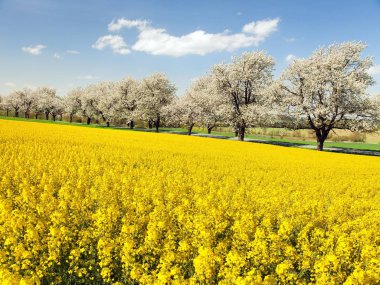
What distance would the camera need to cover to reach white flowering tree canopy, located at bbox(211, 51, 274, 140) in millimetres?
57531

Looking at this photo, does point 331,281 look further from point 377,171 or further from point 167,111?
point 167,111

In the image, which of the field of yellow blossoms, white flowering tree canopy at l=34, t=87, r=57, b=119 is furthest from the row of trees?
white flowering tree canopy at l=34, t=87, r=57, b=119

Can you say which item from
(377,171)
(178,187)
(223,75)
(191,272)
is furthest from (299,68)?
(191,272)

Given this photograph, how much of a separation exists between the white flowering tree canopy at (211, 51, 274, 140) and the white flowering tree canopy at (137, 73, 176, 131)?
25.7 metres

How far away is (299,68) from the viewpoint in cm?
5066

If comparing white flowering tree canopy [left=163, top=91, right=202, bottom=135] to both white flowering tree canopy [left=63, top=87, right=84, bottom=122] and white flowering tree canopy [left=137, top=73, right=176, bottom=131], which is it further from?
white flowering tree canopy [left=63, top=87, right=84, bottom=122]

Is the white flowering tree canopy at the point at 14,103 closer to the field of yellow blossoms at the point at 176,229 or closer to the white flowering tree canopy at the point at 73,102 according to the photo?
the white flowering tree canopy at the point at 73,102

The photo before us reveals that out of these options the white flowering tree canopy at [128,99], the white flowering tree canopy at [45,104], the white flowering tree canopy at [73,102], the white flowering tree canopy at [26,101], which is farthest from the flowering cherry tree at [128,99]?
the white flowering tree canopy at [26,101]

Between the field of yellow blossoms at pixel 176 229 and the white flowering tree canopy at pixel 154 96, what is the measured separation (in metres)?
63.3

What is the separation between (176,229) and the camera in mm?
8062

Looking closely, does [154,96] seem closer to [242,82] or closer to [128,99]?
[128,99]

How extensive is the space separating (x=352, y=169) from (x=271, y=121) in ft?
97.1

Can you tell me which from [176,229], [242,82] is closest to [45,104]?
[242,82]

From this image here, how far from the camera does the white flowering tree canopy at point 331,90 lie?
152 ft
